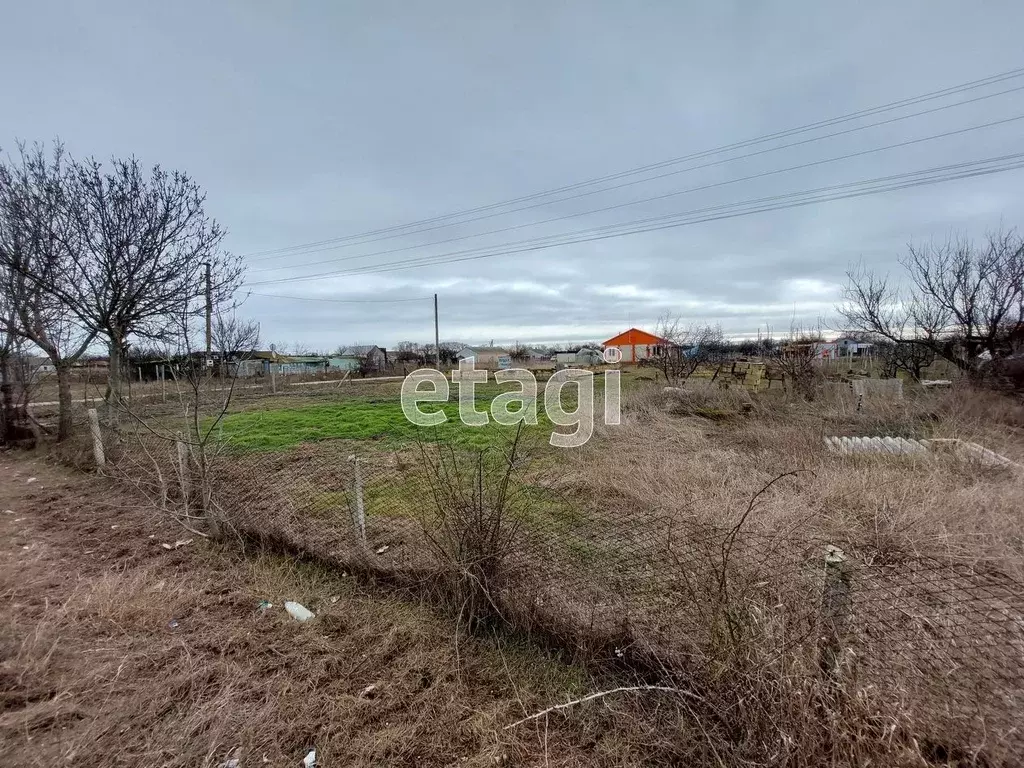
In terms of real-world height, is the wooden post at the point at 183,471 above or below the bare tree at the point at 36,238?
below

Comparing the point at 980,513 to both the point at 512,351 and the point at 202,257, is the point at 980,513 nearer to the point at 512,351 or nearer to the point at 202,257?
the point at 202,257

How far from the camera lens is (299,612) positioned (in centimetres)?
246

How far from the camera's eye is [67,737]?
1.55m

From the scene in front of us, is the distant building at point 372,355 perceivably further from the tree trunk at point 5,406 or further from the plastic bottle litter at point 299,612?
the plastic bottle litter at point 299,612

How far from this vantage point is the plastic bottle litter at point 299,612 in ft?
7.95

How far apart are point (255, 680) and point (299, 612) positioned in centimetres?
55

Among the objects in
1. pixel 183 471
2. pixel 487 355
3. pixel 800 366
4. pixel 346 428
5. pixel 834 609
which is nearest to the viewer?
pixel 834 609

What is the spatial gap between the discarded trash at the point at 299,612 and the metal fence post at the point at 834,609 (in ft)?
8.35

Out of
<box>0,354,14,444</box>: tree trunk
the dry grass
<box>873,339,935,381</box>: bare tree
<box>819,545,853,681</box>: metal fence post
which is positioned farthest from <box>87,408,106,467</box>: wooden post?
<box>873,339,935,381</box>: bare tree

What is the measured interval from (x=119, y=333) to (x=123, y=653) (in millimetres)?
6862

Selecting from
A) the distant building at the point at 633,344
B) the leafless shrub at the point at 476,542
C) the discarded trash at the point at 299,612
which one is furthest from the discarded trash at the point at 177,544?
the distant building at the point at 633,344

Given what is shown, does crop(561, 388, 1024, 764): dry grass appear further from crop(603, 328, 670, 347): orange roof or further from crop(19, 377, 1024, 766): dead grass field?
crop(603, 328, 670, 347): orange roof

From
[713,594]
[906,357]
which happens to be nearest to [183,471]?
[713,594]

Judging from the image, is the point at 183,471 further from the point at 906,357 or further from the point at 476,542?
the point at 906,357
